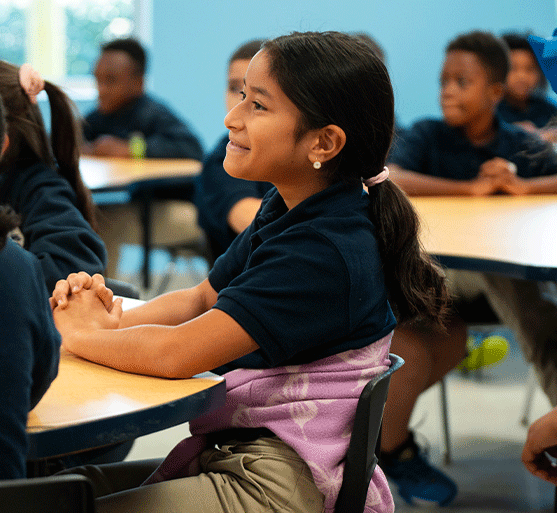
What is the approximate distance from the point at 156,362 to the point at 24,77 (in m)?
0.80

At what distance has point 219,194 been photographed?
6.76ft

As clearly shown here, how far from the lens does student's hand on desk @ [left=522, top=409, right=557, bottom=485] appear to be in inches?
46.9

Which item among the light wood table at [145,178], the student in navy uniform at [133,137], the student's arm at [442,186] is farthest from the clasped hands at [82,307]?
the student in navy uniform at [133,137]

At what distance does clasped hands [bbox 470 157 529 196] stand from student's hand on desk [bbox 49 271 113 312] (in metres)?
1.75

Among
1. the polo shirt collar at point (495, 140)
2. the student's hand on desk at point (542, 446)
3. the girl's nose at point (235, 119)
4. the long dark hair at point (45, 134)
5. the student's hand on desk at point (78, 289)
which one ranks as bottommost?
the student's hand on desk at point (542, 446)

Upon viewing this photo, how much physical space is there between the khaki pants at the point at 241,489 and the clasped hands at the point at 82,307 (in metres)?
0.23

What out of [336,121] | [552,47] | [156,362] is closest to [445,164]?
[552,47]

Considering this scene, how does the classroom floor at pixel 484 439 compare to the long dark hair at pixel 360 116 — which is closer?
the long dark hair at pixel 360 116

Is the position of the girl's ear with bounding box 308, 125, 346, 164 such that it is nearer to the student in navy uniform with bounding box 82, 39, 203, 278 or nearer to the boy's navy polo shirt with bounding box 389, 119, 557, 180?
the boy's navy polo shirt with bounding box 389, 119, 557, 180

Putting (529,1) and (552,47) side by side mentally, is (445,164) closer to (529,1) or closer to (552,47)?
(552,47)

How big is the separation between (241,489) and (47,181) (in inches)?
32.8

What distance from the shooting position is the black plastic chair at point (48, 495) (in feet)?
2.23

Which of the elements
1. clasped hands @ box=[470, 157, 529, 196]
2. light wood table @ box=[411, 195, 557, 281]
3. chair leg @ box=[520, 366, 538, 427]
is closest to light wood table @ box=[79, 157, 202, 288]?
light wood table @ box=[411, 195, 557, 281]

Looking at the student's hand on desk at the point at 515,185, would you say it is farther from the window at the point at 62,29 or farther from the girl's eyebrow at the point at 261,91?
the window at the point at 62,29
